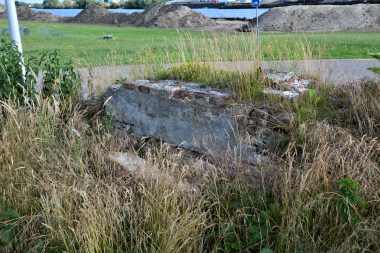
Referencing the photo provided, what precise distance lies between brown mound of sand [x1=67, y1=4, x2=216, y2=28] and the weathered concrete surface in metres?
28.0

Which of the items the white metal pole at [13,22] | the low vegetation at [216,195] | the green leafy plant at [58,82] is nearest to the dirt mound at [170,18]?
the white metal pole at [13,22]

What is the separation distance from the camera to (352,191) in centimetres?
327

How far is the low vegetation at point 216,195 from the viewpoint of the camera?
3264mm

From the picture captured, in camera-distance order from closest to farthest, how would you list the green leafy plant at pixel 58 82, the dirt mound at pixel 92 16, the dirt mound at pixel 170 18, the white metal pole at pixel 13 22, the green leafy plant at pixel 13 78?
the green leafy plant at pixel 13 78 < the green leafy plant at pixel 58 82 < the white metal pole at pixel 13 22 < the dirt mound at pixel 170 18 < the dirt mound at pixel 92 16

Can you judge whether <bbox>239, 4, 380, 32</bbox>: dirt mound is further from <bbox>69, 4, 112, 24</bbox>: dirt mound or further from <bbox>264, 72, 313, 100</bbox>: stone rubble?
<bbox>264, 72, 313, 100</bbox>: stone rubble

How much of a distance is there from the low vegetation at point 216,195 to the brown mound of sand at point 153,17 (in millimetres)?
29844

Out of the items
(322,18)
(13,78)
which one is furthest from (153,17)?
(13,78)

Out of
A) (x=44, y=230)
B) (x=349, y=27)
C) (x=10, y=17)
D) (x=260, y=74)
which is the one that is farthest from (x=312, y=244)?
(x=349, y=27)

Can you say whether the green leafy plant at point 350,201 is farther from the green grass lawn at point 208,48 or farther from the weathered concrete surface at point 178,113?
the green grass lawn at point 208,48

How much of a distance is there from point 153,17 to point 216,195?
34.3 metres

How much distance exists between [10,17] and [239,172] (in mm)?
4290

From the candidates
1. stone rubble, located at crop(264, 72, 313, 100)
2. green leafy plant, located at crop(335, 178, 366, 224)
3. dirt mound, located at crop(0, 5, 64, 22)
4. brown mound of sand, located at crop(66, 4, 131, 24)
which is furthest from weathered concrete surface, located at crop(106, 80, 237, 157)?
dirt mound, located at crop(0, 5, 64, 22)

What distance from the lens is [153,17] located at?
120ft

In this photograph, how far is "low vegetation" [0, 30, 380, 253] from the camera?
10.7 ft
